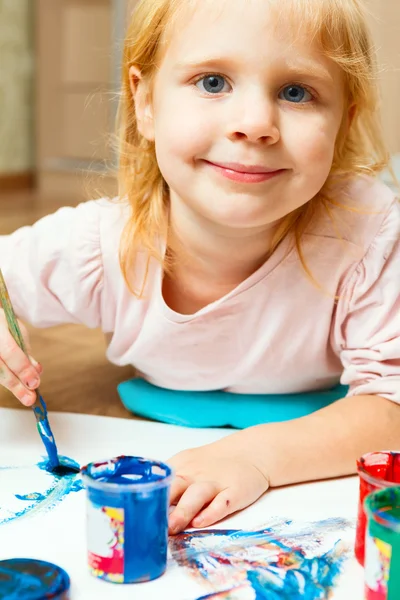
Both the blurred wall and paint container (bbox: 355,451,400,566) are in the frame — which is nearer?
paint container (bbox: 355,451,400,566)

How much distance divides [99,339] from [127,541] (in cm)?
89

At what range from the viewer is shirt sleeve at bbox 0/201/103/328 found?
3.61ft

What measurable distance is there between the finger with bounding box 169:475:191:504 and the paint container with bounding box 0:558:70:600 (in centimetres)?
18

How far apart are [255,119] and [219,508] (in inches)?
15.2

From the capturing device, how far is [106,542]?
651 mm

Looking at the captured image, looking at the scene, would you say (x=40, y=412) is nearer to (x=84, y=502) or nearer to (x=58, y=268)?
(x=84, y=502)

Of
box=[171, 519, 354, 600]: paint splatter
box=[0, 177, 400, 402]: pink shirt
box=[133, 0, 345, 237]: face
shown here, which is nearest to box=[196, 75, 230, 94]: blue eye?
box=[133, 0, 345, 237]: face

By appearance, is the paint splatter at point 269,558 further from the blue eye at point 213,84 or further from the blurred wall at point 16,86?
the blurred wall at point 16,86

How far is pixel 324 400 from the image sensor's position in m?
1.14

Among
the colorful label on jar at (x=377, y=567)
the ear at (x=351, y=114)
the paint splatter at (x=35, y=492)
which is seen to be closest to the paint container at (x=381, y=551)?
the colorful label on jar at (x=377, y=567)

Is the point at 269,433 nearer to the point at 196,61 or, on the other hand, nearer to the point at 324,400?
the point at 324,400

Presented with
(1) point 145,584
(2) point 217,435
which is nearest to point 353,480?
(2) point 217,435

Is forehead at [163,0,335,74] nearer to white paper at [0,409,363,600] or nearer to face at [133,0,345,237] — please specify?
face at [133,0,345,237]

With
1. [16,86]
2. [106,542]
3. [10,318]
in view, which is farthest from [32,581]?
[16,86]
